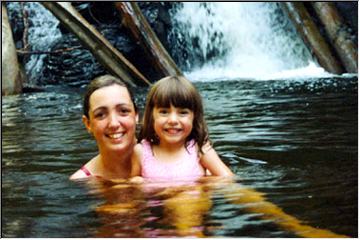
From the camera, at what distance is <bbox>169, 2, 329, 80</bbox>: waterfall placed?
13086mm

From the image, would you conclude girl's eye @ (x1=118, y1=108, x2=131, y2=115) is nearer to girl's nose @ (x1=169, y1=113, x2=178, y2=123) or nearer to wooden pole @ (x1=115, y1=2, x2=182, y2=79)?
girl's nose @ (x1=169, y1=113, x2=178, y2=123)

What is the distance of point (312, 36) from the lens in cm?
1143

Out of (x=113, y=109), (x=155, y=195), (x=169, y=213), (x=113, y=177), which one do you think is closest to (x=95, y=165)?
(x=113, y=177)

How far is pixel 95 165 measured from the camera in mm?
4035

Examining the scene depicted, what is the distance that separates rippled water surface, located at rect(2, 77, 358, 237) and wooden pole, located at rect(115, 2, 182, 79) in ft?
10.9

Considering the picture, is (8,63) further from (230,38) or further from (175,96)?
(175,96)

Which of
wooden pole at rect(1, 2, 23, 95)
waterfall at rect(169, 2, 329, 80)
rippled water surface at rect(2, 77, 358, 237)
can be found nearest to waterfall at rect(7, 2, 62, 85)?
waterfall at rect(169, 2, 329, 80)

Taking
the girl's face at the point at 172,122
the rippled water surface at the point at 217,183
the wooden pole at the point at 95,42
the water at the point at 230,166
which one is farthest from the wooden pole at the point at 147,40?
the girl's face at the point at 172,122

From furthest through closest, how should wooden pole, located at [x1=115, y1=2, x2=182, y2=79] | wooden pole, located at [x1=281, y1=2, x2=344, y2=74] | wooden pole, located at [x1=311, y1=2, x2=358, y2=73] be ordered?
wooden pole, located at [x1=281, y1=2, x2=344, y2=74] → wooden pole, located at [x1=311, y1=2, x2=358, y2=73] → wooden pole, located at [x1=115, y1=2, x2=182, y2=79]

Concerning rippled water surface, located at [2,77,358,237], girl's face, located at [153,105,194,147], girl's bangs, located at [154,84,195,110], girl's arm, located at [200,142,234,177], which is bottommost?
rippled water surface, located at [2,77,358,237]

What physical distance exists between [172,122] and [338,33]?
808 cm

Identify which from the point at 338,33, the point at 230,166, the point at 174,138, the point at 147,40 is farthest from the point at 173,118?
the point at 338,33

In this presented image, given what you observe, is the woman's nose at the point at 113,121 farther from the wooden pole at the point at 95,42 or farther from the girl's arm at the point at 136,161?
the wooden pole at the point at 95,42

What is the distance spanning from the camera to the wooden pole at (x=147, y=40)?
10.5 m
